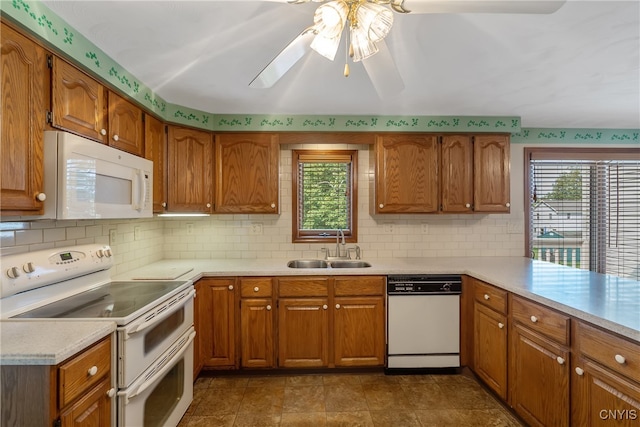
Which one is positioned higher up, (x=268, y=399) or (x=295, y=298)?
(x=295, y=298)

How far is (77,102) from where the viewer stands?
5.13 ft

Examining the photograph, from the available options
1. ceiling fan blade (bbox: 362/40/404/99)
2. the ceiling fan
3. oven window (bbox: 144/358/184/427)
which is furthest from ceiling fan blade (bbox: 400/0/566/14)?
oven window (bbox: 144/358/184/427)

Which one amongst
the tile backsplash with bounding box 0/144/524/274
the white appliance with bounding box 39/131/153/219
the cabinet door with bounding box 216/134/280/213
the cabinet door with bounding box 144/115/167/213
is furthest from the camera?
the tile backsplash with bounding box 0/144/524/274

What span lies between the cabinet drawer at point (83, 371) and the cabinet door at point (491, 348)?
2.28 m

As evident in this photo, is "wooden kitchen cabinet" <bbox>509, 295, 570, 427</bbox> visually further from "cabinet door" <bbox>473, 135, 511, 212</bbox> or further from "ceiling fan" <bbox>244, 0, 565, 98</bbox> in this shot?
"ceiling fan" <bbox>244, 0, 565, 98</bbox>

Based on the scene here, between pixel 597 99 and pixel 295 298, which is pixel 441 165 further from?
pixel 295 298

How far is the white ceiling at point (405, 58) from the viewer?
1416 millimetres

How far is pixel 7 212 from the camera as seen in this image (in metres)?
1.22

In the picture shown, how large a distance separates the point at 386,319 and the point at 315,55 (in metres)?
2.01

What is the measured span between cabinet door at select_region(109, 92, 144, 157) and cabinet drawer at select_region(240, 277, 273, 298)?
124 centimetres

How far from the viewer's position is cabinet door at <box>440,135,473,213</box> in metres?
2.82

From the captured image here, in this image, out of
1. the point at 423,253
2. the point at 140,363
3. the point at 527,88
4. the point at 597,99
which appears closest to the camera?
the point at 140,363

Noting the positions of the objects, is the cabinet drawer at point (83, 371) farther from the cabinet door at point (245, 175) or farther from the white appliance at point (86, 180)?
the cabinet door at point (245, 175)

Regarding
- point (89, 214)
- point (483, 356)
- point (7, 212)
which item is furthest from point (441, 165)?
point (7, 212)
